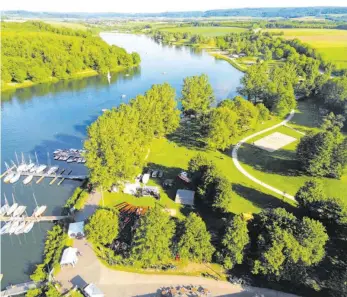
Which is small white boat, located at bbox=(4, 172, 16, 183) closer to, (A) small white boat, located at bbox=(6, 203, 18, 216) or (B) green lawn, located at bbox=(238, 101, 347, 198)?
(A) small white boat, located at bbox=(6, 203, 18, 216)

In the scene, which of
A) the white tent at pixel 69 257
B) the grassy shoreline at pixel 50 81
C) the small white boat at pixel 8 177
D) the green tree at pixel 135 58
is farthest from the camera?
the green tree at pixel 135 58

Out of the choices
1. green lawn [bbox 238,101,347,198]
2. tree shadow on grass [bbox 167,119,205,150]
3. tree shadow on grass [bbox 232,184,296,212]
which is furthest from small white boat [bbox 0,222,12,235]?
green lawn [bbox 238,101,347,198]

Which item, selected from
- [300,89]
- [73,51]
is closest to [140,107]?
[300,89]

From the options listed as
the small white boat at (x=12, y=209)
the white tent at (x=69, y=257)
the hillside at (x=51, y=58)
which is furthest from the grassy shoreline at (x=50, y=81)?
the white tent at (x=69, y=257)

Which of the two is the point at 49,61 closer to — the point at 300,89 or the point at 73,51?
the point at 73,51

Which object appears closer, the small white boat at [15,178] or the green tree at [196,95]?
the small white boat at [15,178]

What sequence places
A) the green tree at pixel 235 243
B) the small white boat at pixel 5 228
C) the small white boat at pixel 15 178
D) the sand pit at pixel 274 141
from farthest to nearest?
the sand pit at pixel 274 141
the small white boat at pixel 15 178
the small white boat at pixel 5 228
the green tree at pixel 235 243

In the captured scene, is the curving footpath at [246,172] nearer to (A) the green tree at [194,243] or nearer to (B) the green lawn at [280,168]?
(B) the green lawn at [280,168]
